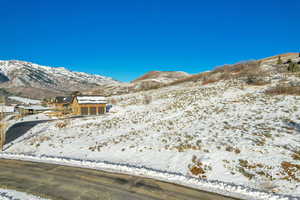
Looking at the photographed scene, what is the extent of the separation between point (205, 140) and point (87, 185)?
41.6 feet

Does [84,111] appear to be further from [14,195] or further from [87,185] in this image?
[87,185]

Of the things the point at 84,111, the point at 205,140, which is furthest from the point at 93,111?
the point at 205,140

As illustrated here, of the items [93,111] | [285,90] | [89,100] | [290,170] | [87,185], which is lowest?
[87,185]

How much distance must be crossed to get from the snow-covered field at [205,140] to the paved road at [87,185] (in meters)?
2.31

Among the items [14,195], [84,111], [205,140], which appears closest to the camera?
[14,195]

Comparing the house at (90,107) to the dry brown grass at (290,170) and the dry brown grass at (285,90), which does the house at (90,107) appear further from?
the dry brown grass at (290,170)

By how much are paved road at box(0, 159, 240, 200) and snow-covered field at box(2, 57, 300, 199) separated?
2.31 meters

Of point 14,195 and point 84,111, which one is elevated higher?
point 84,111

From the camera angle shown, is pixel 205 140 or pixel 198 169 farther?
pixel 205 140

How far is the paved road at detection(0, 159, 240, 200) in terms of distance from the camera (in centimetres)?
1082

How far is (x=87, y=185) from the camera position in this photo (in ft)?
40.6

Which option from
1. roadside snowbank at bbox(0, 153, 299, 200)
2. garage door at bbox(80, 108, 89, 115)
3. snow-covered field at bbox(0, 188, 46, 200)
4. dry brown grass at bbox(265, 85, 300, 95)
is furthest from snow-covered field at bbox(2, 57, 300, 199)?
garage door at bbox(80, 108, 89, 115)

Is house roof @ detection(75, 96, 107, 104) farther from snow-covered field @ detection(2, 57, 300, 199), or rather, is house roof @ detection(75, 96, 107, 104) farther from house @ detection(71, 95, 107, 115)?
snow-covered field @ detection(2, 57, 300, 199)

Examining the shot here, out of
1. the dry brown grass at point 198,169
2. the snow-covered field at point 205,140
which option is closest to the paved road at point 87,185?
the snow-covered field at point 205,140
